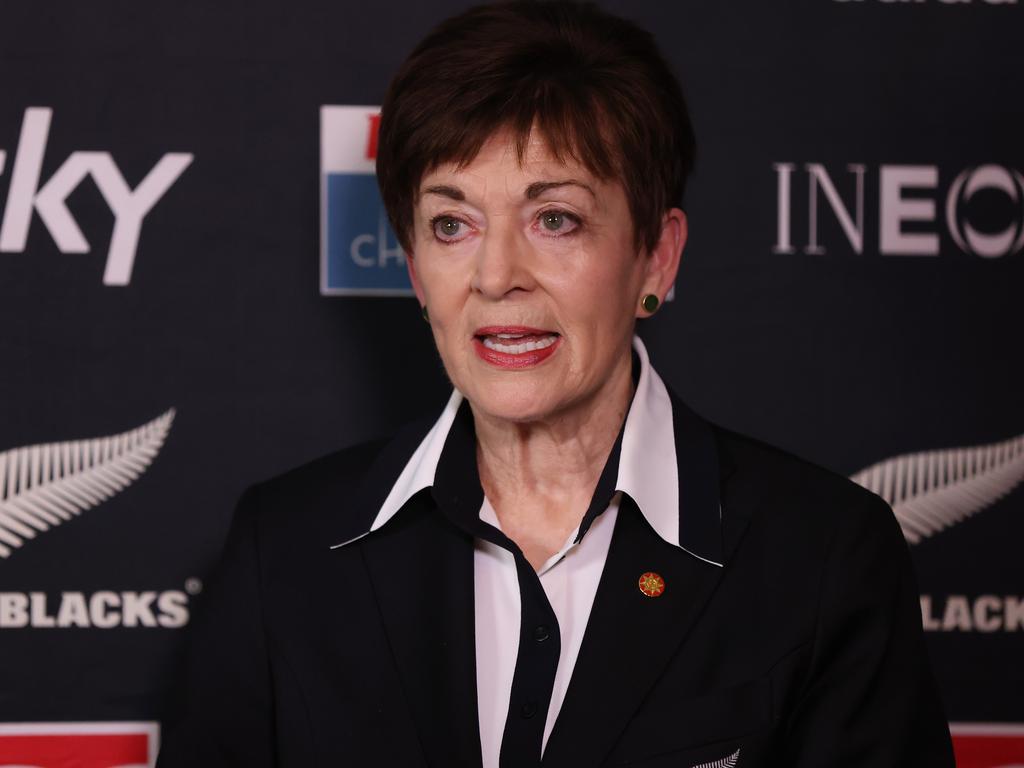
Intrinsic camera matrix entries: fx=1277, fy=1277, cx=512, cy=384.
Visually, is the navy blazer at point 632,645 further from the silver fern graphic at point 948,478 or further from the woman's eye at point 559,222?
the silver fern graphic at point 948,478

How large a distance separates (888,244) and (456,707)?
3.43ft

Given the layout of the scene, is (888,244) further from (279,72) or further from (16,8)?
(16,8)

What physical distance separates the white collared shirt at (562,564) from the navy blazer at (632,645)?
21 mm

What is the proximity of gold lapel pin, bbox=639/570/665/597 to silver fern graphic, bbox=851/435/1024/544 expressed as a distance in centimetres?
71


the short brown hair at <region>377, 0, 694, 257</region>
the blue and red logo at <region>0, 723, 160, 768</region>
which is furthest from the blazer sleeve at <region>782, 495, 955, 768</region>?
the blue and red logo at <region>0, 723, 160, 768</region>

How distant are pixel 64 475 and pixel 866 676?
47.6 inches

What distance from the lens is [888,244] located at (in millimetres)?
1955

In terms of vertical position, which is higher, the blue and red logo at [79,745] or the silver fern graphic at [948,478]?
the silver fern graphic at [948,478]

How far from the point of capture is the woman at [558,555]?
1327 millimetres

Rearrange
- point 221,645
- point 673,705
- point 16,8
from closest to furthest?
point 673,705 → point 221,645 → point 16,8

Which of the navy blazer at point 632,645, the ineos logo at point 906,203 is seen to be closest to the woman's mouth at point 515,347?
the navy blazer at point 632,645

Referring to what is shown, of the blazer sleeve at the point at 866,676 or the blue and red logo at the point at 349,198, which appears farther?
the blue and red logo at the point at 349,198

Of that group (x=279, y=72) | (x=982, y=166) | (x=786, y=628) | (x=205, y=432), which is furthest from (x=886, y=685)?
(x=279, y=72)

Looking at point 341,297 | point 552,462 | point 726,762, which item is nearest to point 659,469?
point 552,462
